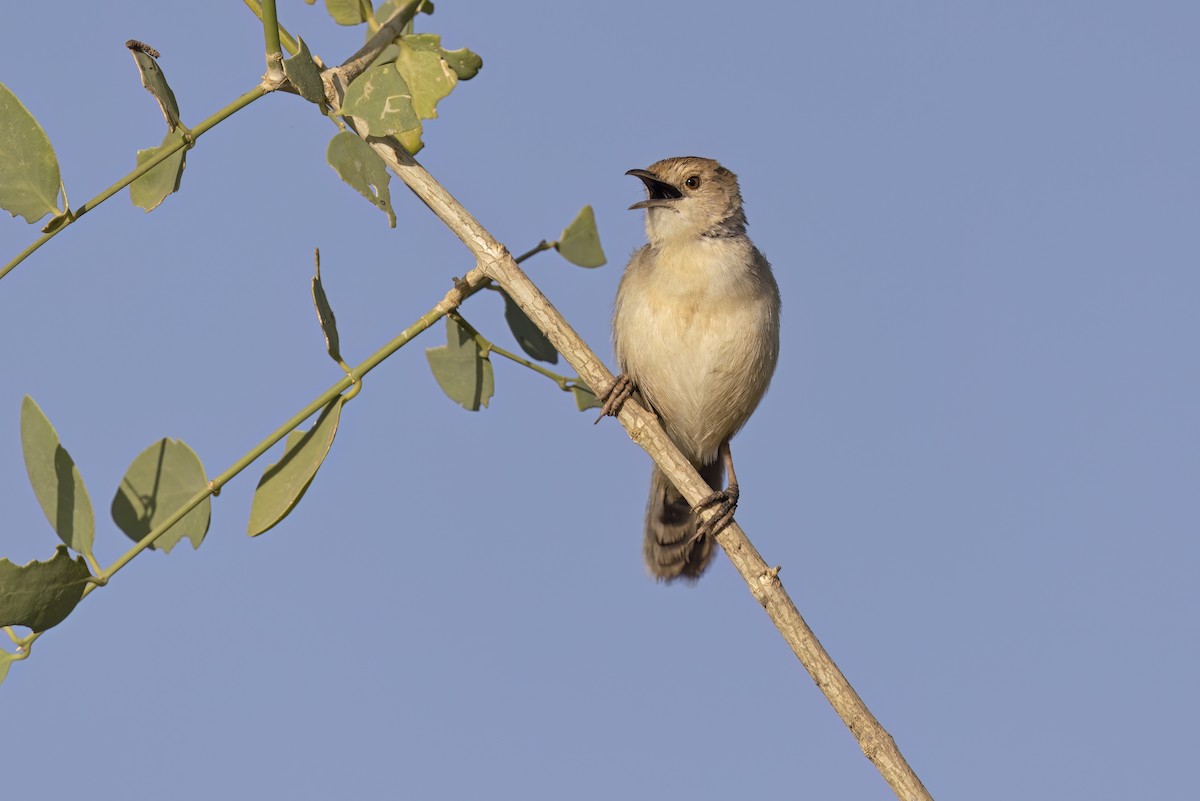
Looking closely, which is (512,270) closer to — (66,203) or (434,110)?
(434,110)

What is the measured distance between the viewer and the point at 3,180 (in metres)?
2.75

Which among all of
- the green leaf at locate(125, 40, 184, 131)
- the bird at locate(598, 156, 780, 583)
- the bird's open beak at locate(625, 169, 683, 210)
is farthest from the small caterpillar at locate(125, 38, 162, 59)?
the bird's open beak at locate(625, 169, 683, 210)

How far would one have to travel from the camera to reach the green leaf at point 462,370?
3.89 m

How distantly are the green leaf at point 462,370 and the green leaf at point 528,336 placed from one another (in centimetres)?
17

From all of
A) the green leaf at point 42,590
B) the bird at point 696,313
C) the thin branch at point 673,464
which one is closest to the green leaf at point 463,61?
the thin branch at point 673,464

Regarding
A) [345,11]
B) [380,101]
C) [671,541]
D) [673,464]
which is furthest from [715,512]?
[671,541]

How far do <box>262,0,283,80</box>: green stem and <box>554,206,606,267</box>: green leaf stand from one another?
122 cm

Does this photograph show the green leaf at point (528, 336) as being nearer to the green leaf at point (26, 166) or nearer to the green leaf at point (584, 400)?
the green leaf at point (584, 400)

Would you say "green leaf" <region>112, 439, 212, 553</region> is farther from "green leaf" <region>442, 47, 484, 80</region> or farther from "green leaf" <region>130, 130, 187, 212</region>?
"green leaf" <region>442, 47, 484, 80</region>

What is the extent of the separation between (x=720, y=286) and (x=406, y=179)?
267cm

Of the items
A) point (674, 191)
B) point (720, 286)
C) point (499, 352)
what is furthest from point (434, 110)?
point (674, 191)

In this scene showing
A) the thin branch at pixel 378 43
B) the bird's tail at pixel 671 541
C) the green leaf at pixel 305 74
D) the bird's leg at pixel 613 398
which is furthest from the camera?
the bird's tail at pixel 671 541

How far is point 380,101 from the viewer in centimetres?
276

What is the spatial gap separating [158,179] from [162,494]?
0.78m
